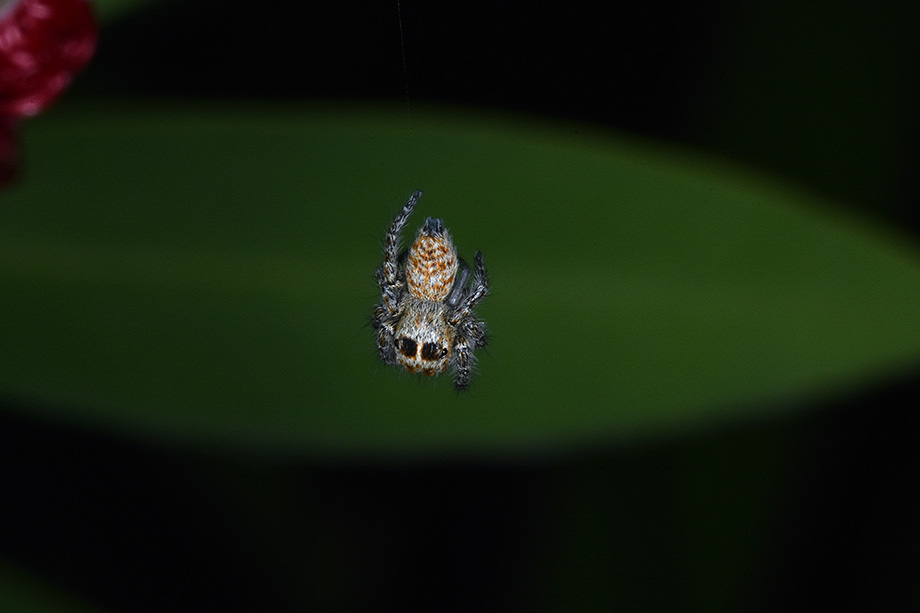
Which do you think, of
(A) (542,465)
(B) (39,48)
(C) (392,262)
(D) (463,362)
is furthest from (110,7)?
(A) (542,465)

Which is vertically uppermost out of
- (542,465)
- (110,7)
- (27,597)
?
(110,7)

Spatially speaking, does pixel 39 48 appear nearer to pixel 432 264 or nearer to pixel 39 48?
pixel 39 48

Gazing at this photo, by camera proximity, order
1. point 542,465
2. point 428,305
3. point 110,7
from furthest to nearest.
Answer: point 542,465, point 428,305, point 110,7

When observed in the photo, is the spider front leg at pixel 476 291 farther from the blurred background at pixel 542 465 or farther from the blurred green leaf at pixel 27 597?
the blurred green leaf at pixel 27 597

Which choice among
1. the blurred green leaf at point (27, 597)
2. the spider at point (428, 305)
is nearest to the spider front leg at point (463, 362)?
the spider at point (428, 305)

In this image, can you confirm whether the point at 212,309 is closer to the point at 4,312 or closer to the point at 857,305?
the point at 4,312

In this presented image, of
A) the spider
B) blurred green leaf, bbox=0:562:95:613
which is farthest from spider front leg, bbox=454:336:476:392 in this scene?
blurred green leaf, bbox=0:562:95:613
